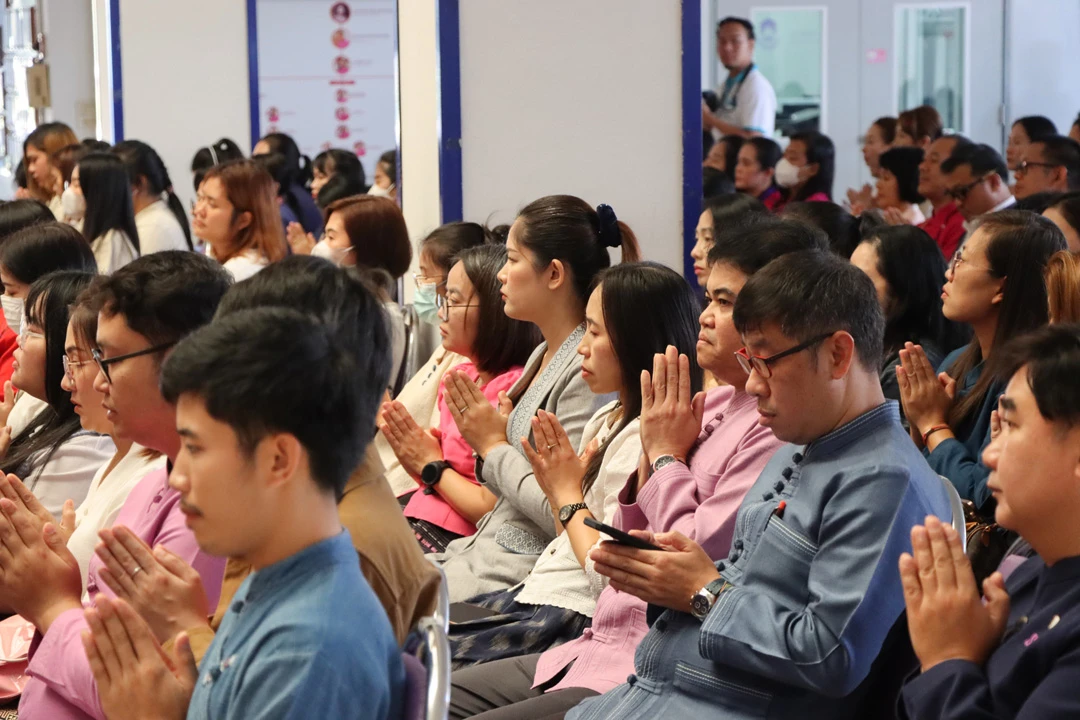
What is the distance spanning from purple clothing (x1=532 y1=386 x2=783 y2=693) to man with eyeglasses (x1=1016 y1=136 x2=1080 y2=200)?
152 inches

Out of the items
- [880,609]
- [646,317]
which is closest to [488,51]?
[646,317]

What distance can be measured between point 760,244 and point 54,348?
160cm

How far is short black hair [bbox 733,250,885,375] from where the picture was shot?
1.92 m

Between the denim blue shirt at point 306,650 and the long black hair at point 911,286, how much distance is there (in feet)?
7.28

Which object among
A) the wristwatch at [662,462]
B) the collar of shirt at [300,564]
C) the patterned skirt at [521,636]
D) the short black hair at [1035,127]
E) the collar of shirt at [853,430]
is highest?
the short black hair at [1035,127]

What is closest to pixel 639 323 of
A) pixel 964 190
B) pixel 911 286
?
pixel 911 286

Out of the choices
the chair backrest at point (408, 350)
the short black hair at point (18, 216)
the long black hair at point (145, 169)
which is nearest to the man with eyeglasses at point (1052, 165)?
the chair backrest at point (408, 350)

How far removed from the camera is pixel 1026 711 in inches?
58.1

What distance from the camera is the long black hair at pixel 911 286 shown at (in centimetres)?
338

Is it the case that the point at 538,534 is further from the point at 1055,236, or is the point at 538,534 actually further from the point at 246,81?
the point at 246,81

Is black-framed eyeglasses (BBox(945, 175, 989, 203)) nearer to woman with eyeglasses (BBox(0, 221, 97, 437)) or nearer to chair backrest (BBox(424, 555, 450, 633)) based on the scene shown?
woman with eyeglasses (BBox(0, 221, 97, 437))

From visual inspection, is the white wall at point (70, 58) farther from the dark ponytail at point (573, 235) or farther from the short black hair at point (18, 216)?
the dark ponytail at point (573, 235)

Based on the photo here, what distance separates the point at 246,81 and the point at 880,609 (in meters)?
7.63

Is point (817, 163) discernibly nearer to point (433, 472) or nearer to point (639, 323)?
point (433, 472)
